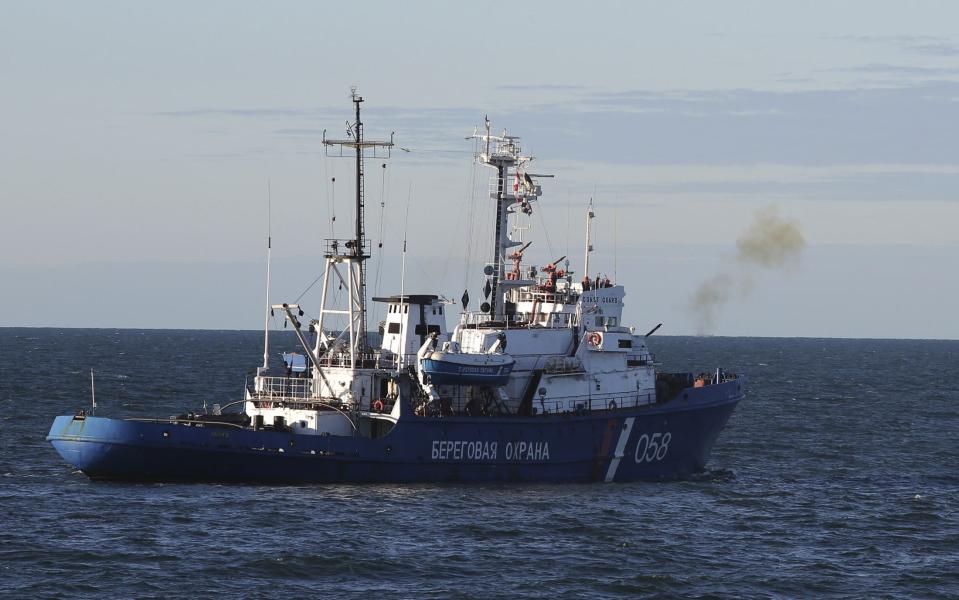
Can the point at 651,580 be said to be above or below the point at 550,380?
below

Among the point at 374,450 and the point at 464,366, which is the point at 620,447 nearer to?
the point at 464,366

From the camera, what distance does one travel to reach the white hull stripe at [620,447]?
47844 millimetres

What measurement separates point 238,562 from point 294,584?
92.5 inches

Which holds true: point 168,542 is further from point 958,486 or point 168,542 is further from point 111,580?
point 958,486

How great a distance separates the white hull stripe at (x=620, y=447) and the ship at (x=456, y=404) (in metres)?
0.08

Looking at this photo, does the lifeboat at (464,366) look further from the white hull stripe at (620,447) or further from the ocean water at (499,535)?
the white hull stripe at (620,447)

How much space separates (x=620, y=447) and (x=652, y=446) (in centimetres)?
168

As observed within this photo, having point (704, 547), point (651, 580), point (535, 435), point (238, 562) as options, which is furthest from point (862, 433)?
point (238, 562)

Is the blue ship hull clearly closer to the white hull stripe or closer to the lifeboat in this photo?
the white hull stripe

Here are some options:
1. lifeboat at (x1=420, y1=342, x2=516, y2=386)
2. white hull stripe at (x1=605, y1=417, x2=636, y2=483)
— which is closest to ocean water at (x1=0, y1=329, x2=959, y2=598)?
white hull stripe at (x1=605, y1=417, x2=636, y2=483)

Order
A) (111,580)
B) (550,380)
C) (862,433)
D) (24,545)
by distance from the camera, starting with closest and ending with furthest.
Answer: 1. (111,580)
2. (24,545)
3. (550,380)
4. (862,433)

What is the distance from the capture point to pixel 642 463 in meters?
48.9

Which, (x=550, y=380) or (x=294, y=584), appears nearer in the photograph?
(x=294, y=584)

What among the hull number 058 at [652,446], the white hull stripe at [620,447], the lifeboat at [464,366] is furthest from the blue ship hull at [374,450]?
the lifeboat at [464,366]
